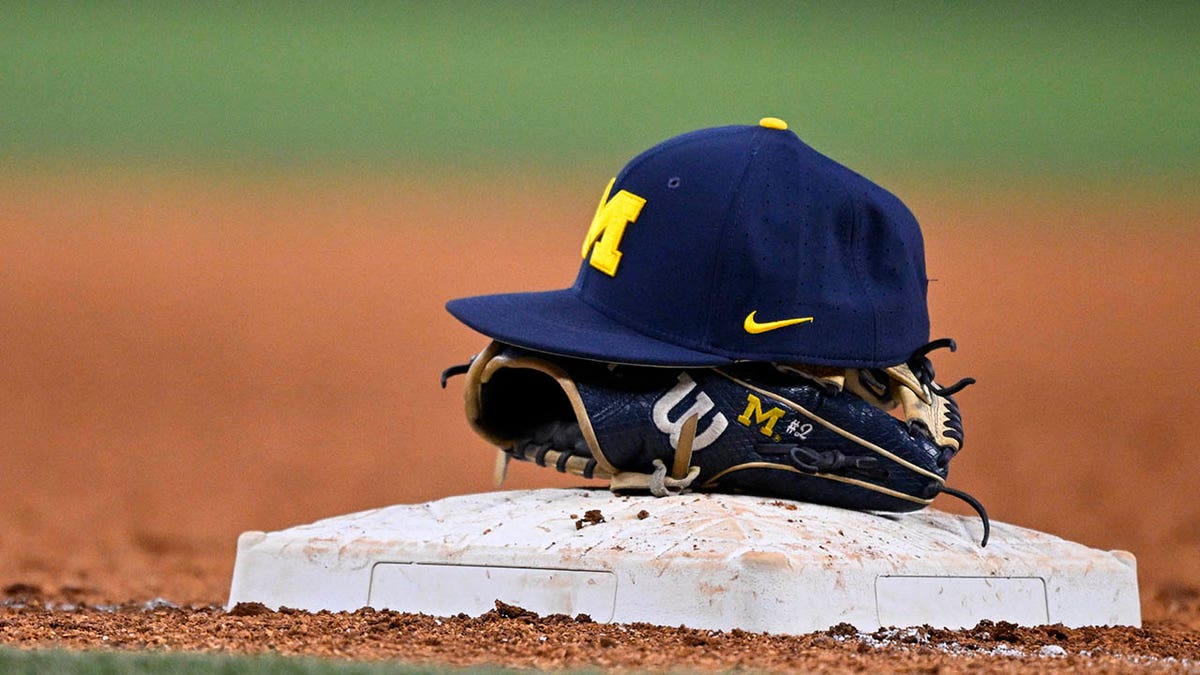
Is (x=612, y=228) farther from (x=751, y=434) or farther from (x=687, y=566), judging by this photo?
(x=687, y=566)

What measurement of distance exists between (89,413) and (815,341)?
13.1ft

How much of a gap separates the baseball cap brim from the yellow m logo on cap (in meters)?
0.08

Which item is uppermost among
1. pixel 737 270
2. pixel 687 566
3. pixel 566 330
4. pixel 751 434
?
pixel 737 270

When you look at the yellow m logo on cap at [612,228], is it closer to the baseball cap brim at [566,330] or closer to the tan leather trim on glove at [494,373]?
the baseball cap brim at [566,330]

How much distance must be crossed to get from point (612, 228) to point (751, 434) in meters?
0.41

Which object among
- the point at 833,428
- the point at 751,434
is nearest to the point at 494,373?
the point at 751,434

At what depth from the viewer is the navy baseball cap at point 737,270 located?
2078 millimetres

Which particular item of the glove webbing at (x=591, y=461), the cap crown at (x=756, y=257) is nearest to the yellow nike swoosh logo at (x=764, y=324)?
the cap crown at (x=756, y=257)

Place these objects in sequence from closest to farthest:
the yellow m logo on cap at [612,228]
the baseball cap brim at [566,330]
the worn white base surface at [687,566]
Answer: the worn white base surface at [687,566] < the baseball cap brim at [566,330] < the yellow m logo on cap at [612,228]

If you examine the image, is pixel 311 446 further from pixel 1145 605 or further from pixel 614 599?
pixel 614 599

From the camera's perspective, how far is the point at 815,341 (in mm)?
2082

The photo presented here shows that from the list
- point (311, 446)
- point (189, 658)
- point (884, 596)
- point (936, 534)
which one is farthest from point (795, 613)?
point (311, 446)

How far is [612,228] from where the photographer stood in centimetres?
222

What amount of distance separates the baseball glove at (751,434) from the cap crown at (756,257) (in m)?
0.06
